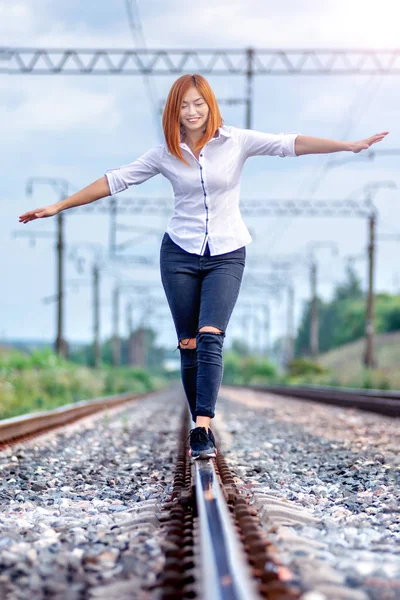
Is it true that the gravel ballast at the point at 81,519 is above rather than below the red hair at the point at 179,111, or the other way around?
below

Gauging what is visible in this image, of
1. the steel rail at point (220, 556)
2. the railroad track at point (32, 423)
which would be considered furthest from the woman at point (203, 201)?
the railroad track at point (32, 423)

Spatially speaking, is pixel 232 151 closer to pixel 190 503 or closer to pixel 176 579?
pixel 190 503

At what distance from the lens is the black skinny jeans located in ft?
16.4

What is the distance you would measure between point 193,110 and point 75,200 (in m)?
0.82

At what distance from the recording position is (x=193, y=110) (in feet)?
16.1

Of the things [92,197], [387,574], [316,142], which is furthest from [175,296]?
[387,574]

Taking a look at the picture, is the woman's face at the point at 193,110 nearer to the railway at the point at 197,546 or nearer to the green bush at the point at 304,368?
the railway at the point at 197,546

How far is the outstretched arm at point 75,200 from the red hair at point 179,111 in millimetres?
469

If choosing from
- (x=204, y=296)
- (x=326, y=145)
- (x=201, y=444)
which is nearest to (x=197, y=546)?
(x=201, y=444)

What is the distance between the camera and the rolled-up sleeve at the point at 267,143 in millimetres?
5016

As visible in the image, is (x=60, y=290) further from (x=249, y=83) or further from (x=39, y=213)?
(x=39, y=213)

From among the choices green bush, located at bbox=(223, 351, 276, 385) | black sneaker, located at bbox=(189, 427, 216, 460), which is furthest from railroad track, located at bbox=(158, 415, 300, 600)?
green bush, located at bbox=(223, 351, 276, 385)

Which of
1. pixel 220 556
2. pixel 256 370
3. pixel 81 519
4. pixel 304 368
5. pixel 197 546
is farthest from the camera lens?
A: pixel 256 370

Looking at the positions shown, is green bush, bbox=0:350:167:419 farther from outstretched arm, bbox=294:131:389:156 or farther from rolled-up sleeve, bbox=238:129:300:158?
outstretched arm, bbox=294:131:389:156
